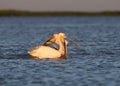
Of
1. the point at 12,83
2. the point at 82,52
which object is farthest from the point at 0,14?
the point at 12,83

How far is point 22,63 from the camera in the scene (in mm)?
29719

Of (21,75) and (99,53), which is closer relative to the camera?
(21,75)

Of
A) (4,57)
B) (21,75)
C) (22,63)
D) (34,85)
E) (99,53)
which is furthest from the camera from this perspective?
(99,53)

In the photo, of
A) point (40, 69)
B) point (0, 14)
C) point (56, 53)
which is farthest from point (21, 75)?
point (0, 14)

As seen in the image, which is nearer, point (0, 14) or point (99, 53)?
point (99, 53)

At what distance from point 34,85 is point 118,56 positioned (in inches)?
411

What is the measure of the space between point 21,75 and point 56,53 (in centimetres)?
614

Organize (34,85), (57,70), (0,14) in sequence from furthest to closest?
(0,14) → (57,70) → (34,85)

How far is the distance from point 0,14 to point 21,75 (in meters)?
145

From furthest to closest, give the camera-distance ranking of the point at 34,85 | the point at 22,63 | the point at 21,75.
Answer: the point at 22,63, the point at 21,75, the point at 34,85

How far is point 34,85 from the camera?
2309 centimetres

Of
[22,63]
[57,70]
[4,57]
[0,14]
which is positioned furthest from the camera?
[0,14]

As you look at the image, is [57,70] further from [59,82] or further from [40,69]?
[59,82]

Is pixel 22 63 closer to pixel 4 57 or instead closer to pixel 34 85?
pixel 4 57
